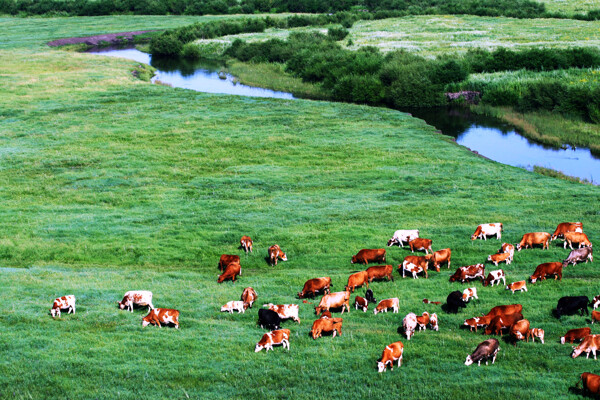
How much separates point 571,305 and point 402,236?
7.98 metres

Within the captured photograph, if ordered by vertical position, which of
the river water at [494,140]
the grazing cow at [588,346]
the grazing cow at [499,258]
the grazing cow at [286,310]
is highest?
the grazing cow at [588,346]

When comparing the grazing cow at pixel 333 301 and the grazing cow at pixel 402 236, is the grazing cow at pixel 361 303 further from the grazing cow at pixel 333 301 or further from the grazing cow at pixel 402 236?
the grazing cow at pixel 402 236

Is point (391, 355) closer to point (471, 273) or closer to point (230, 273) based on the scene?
point (471, 273)

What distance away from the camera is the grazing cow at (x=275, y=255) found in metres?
22.4

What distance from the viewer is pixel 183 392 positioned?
12789 mm

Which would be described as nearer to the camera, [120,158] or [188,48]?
[120,158]

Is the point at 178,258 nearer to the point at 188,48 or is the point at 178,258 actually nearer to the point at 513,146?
the point at 513,146

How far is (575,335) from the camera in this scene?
14.3 m

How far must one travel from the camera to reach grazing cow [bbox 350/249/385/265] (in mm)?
21109

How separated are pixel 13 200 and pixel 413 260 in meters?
22.6

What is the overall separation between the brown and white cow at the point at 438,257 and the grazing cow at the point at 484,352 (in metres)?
6.82

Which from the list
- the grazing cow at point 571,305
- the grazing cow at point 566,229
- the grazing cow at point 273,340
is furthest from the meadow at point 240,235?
the grazing cow at point 566,229

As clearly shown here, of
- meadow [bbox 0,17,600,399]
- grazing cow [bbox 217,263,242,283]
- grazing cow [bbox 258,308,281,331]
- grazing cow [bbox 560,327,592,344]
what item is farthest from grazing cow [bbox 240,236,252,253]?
grazing cow [bbox 560,327,592,344]

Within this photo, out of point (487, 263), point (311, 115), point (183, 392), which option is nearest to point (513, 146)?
point (311, 115)
